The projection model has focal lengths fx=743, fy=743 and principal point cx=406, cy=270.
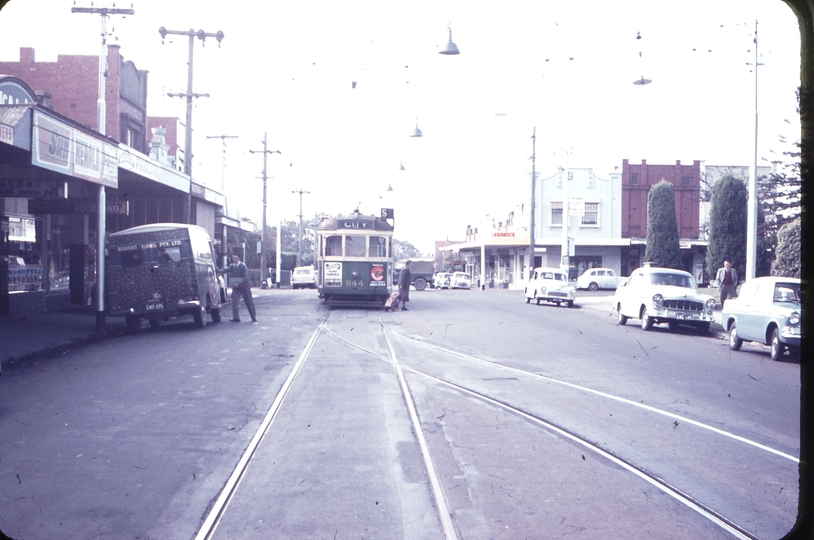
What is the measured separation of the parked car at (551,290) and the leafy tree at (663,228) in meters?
13.3

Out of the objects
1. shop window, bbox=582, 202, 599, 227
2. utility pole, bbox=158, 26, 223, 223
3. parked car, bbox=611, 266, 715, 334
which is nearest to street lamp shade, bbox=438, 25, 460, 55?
parked car, bbox=611, 266, 715, 334

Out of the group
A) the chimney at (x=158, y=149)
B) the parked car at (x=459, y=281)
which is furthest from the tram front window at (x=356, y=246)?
the parked car at (x=459, y=281)

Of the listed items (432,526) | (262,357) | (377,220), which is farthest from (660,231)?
(432,526)

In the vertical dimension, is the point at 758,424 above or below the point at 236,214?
below

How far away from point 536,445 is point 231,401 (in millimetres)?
3836

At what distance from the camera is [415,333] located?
1766 cm

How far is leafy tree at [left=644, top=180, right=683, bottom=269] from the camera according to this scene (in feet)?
145

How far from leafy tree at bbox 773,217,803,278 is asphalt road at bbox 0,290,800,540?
10.7m

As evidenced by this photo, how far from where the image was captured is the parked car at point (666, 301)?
19.6m

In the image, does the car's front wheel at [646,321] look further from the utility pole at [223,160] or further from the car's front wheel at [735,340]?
the utility pole at [223,160]

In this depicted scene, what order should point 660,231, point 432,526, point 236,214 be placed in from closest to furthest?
point 432,526
point 236,214
point 660,231

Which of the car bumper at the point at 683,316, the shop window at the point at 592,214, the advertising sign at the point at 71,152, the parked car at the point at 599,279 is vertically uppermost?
the shop window at the point at 592,214

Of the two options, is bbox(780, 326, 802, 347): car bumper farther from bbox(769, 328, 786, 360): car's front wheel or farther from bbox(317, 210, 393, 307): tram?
bbox(317, 210, 393, 307): tram

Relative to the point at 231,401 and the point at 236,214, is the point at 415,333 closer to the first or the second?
the point at 231,401
